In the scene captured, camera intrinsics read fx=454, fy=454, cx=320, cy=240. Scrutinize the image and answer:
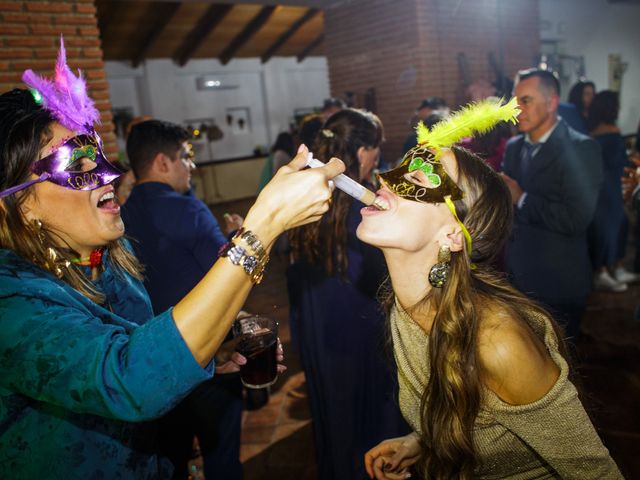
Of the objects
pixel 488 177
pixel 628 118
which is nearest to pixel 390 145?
pixel 488 177

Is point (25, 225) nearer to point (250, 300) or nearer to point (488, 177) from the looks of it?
point (488, 177)

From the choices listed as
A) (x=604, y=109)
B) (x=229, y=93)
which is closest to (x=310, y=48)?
(x=229, y=93)

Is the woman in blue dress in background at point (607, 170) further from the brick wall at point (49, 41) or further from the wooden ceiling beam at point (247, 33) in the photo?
the wooden ceiling beam at point (247, 33)

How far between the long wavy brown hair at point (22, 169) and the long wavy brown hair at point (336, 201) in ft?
4.24

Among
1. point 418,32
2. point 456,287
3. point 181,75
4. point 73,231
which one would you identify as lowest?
point 456,287

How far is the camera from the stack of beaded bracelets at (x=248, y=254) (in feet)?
3.45

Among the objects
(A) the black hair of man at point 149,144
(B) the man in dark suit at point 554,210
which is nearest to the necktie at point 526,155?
(B) the man in dark suit at point 554,210

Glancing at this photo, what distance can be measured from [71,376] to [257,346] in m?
0.83

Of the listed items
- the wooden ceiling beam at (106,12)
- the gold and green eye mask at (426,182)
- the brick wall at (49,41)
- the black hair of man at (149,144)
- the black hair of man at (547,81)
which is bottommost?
the gold and green eye mask at (426,182)

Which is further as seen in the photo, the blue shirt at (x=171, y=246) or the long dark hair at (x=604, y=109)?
the long dark hair at (x=604, y=109)

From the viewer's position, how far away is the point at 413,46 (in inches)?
294

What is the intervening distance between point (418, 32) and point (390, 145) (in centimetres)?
190

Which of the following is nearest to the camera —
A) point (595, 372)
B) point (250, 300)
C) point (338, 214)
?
point (338, 214)

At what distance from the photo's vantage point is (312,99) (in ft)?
59.7
